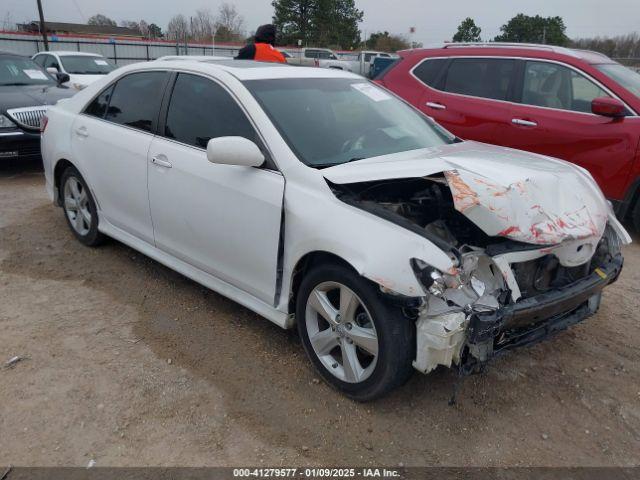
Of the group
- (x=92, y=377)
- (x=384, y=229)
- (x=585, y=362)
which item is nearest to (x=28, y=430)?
(x=92, y=377)

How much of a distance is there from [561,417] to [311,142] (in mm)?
2053

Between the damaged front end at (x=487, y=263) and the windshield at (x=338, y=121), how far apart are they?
14.5 inches

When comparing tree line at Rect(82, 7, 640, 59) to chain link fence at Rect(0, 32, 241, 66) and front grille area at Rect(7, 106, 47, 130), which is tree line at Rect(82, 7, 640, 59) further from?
front grille area at Rect(7, 106, 47, 130)

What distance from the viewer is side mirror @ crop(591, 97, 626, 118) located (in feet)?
17.0

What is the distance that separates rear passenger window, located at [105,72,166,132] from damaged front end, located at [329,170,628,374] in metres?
1.77

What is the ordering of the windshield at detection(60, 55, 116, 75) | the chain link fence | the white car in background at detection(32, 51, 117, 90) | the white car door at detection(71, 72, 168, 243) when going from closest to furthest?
the white car door at detection(71, 72, 168, 243)
the white car in background at detection(32, 51, 117, 90)
the windshield at detection(60, 55, 116, 75)
the chain link fence

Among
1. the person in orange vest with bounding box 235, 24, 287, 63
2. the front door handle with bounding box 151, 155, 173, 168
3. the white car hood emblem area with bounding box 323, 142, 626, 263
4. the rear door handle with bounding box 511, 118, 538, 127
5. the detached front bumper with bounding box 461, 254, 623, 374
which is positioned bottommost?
the detached front bumper with bounding box 461, 254, 623, 374

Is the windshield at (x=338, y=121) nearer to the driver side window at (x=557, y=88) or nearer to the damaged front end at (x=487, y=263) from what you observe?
the damaged front end at (x=487, y=263)

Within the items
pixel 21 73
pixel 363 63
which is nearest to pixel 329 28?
pixel 363 63

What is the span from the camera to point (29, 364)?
3.14 meters

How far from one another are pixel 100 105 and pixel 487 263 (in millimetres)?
3406

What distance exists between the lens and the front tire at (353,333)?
258cm

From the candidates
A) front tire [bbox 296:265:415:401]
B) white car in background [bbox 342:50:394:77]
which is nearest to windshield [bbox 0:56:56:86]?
front tire [bbox 296:265:415:401]

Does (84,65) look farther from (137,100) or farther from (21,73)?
(137,100)
